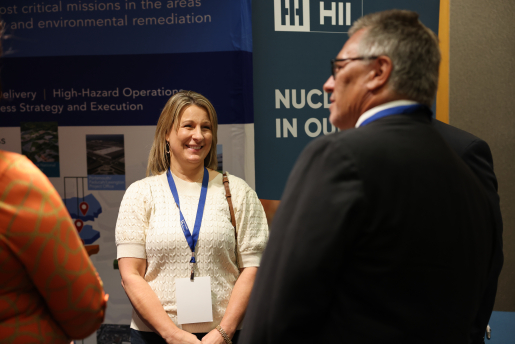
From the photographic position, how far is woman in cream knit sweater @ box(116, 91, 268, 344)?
2010 mm

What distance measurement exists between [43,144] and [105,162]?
1.51 feet

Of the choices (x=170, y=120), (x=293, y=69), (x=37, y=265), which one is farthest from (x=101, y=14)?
(x=37, y=265)

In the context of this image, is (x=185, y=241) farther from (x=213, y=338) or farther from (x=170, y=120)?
(x=170, y=120)

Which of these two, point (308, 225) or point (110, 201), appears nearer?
point (308, 225)

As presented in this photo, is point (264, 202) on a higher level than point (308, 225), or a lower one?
lower

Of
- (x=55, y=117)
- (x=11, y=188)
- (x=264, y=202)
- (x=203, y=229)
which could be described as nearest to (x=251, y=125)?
(x=264, y=202)

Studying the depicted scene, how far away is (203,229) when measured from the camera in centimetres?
206

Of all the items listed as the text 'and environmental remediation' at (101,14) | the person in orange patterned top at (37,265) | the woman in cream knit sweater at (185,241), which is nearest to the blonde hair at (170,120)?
the woman in cream knit sweater at (185,241)

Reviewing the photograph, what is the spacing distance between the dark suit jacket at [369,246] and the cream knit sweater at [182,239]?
3.96ft

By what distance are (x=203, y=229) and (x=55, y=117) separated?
1.66 metres

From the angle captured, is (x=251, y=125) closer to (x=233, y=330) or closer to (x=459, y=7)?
(x=233, y=330)

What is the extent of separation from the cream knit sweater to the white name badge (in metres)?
0.03

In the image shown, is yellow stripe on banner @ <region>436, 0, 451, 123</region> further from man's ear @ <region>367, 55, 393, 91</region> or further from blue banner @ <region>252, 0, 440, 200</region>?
man's ear @ <region>367, 55, 393, 91</region>

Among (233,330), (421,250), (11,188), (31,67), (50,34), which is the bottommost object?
(233,330)
